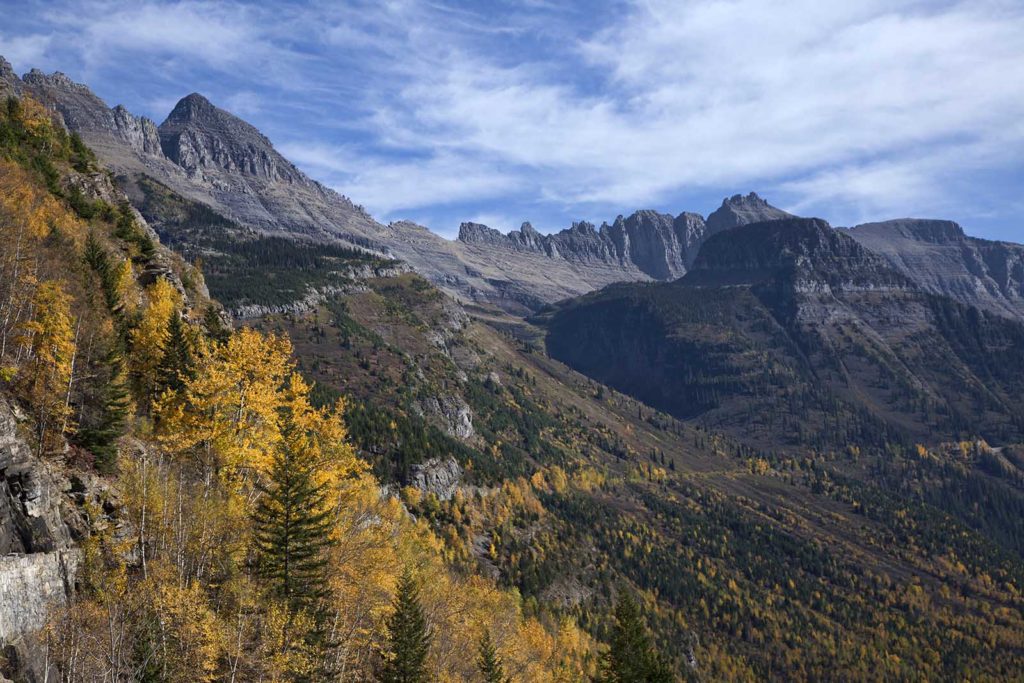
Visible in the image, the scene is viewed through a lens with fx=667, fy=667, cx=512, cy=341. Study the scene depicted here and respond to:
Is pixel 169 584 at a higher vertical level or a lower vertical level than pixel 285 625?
higher

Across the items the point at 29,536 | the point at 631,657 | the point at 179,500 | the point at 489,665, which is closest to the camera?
the point at 29,536

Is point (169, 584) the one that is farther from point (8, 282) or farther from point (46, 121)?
point (46, 121)

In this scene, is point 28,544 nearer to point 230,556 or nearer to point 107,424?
point 107,424

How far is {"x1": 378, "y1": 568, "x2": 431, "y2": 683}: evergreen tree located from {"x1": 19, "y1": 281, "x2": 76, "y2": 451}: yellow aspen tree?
2585 centimetres

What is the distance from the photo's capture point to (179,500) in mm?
42188

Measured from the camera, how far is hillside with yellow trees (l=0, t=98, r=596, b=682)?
1451 inches

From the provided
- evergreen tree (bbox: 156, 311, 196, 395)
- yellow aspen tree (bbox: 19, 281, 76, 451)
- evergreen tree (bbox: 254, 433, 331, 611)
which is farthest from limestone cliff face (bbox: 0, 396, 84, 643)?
evergreen tree (bbox: 156, 311, 196, 395)

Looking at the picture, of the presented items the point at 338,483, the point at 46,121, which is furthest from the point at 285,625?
the point at 46,121

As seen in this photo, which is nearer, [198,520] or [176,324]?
[198,520]

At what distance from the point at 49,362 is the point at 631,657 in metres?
50.8

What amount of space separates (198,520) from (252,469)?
9.23 m

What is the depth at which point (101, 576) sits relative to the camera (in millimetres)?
38812

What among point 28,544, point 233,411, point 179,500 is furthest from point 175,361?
point 28,544

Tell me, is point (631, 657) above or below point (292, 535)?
below
